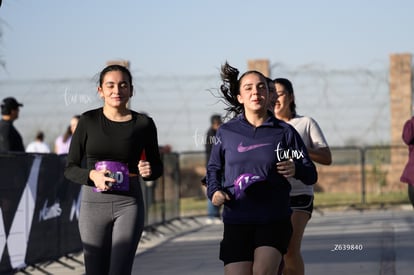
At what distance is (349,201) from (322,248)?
32.1 ft

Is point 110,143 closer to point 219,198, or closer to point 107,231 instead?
point 107,231

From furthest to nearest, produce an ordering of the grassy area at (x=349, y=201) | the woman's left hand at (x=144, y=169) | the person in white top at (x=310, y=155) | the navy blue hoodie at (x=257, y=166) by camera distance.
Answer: the grassy area at (x=349, y=201), the person in white top at (x=310, y=155), the woman's left hand at (x=144, y=169), the navy blue hoodie at (x=257, y=166)

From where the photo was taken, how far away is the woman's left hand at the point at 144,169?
728 centimetres

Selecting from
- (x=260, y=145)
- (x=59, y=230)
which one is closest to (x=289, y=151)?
(x=260, y=145)

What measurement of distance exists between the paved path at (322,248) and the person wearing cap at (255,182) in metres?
4.62

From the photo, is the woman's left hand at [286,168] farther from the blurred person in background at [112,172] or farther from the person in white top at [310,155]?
the person in white top at [310,155]

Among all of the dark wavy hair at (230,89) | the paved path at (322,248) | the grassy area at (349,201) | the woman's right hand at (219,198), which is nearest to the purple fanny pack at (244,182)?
the woman's right hand at (219,198)

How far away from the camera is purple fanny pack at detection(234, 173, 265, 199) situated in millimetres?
6941

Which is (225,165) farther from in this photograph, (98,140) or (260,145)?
(98,140)

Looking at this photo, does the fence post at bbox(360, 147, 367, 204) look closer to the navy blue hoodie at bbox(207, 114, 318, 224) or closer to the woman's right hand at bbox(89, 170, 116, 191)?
the navy blue hoodie at bbox(207, 114, 318, 224)

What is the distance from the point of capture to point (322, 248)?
1448cm

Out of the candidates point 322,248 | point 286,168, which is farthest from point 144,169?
point 322,248

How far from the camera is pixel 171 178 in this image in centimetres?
2006

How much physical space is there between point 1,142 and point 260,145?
6868 millimetres
